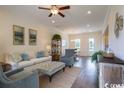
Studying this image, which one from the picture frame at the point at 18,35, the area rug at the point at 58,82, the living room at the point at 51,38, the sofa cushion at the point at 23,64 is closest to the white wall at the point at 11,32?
the living room at the point at 51,38

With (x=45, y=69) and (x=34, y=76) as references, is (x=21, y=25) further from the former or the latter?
(x=34, y=76)

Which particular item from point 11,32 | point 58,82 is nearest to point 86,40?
point 11,32

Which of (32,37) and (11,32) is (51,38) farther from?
(11,32)

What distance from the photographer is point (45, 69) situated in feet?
12.5

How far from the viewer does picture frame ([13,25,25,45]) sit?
201 inches

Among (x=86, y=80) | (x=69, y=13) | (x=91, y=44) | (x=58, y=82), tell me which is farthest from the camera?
(x=91, y=44)

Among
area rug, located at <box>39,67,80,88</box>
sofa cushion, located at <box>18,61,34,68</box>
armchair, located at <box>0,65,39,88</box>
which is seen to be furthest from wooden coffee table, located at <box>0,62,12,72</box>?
armchair, located at <box>0,65,39,88</box>

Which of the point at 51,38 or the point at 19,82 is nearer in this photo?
the point at 19,82

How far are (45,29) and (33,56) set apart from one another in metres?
2.16

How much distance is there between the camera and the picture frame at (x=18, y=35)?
201 inches

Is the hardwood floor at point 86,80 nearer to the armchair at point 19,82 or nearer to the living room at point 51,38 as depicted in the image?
the living room at point 51,38

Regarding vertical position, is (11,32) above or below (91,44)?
above

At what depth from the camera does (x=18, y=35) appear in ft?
17.6
